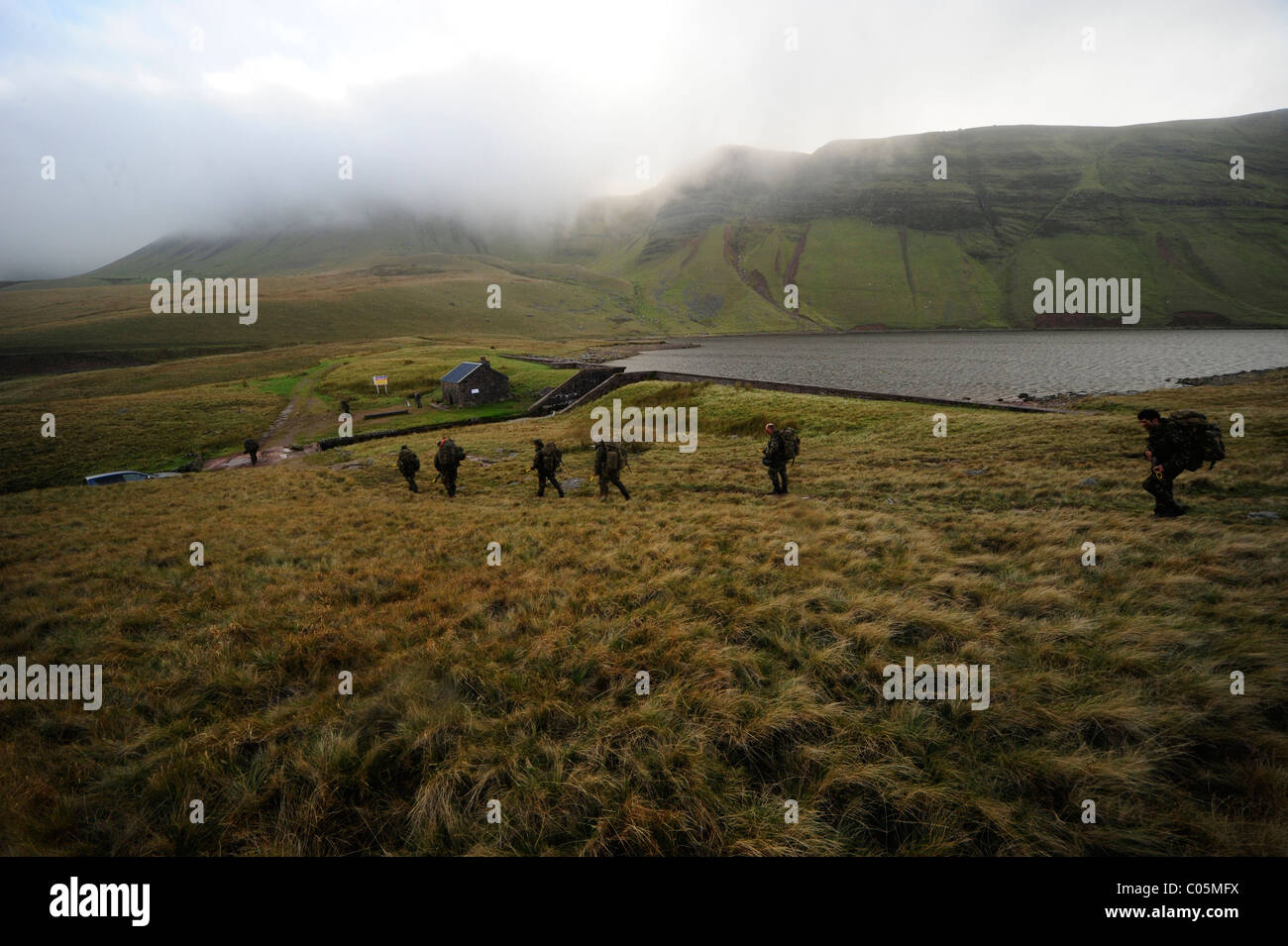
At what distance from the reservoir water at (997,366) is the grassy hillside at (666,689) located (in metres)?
38.3

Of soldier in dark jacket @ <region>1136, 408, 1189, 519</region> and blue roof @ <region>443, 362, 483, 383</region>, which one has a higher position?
blue roof @ <region>443, 362, 483, 383</region>

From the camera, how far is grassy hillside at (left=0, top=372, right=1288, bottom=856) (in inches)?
142

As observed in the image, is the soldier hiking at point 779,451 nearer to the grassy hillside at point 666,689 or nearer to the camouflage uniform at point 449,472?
the grassy hillside at point 666,689

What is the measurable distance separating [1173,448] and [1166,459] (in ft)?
0.89

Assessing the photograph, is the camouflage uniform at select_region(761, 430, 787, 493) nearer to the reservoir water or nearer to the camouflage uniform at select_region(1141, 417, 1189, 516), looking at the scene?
the camouflage uniform at select_region(1141, 417, 1189, 516)

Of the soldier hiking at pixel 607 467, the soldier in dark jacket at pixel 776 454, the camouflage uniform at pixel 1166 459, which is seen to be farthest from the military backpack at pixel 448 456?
the camouflage uniform at pixel 1166 459

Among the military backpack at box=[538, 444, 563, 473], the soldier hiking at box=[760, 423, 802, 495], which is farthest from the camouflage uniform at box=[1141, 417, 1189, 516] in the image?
the military backpack at box=[538, 444, 563, 473]

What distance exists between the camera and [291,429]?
45156mm

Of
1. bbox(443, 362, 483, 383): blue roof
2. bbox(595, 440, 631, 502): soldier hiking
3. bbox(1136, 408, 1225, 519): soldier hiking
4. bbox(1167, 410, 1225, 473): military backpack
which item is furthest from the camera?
bbox(443, 362, 483, 383): blue roof

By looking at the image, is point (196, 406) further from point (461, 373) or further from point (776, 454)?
point (776, 454)

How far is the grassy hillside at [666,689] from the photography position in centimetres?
362

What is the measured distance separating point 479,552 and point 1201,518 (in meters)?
15.8
